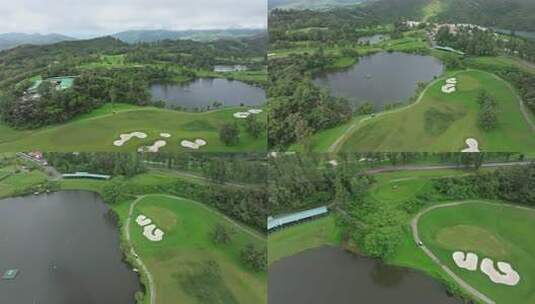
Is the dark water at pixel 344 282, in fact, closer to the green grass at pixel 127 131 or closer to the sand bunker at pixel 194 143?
the green grass at pixel 127 131

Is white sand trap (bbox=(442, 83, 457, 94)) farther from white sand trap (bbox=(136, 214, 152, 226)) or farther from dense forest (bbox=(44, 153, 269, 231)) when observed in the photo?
white sand trap (bbox=(136, 214, 152, 226))

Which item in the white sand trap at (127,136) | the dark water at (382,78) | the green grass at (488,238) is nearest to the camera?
the green grass at (488,238)

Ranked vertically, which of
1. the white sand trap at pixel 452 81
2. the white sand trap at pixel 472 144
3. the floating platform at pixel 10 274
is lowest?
the floating platform at pixel 10 274

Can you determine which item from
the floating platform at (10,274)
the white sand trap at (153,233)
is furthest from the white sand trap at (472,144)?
the floating platform at (10,274)

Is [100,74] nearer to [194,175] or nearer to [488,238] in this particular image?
[194,175]

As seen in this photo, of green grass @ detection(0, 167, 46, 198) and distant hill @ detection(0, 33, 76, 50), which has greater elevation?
distant hill @ detection(0, 33, 76, 50)

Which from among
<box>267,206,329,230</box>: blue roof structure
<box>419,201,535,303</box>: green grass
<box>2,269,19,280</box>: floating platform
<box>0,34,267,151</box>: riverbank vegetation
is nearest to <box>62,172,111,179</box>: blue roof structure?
<box>0,34,267,151</box>: riverbank vegetation

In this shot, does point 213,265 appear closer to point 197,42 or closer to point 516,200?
point 197,42

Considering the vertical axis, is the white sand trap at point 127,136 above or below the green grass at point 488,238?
above
